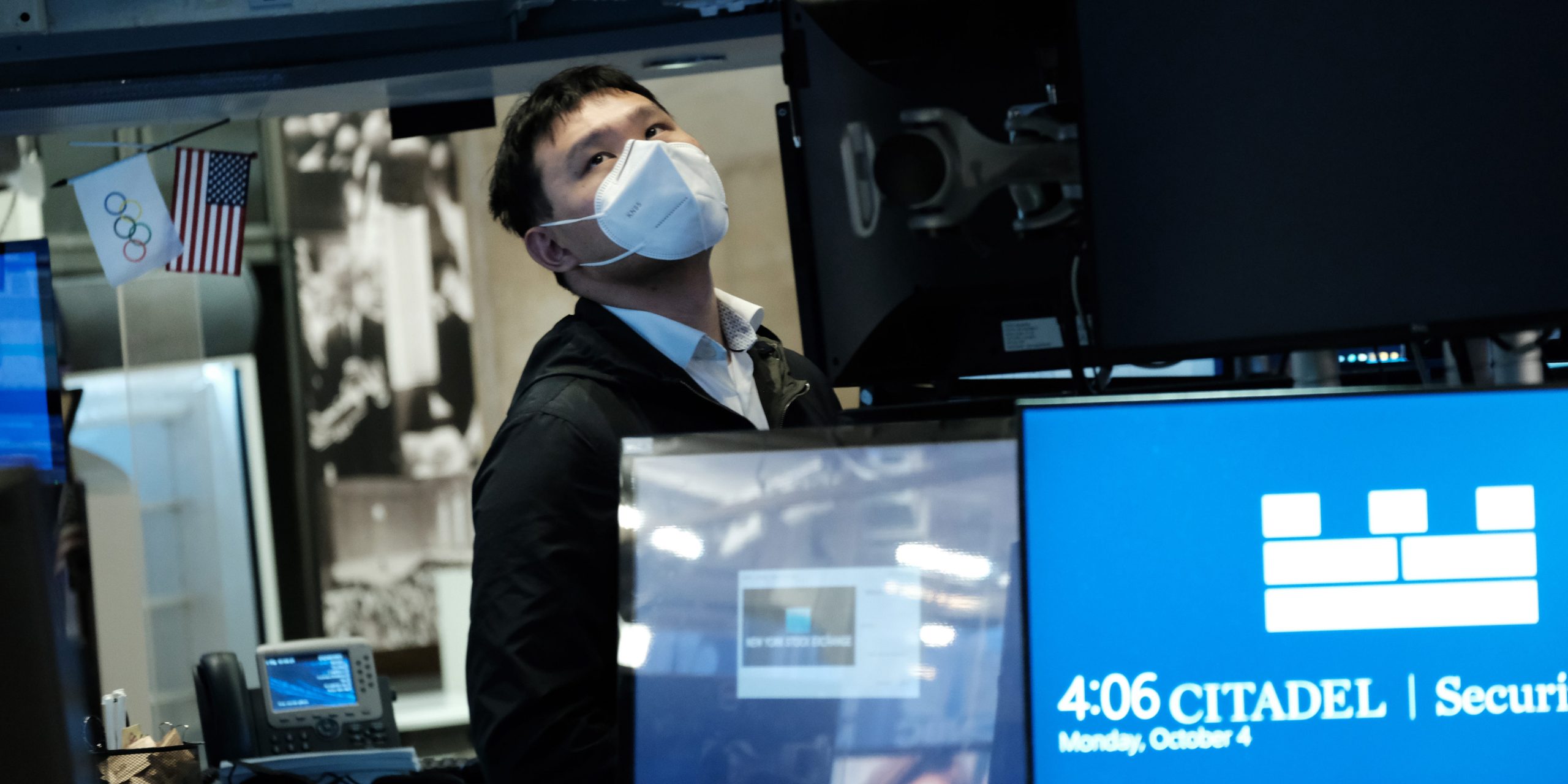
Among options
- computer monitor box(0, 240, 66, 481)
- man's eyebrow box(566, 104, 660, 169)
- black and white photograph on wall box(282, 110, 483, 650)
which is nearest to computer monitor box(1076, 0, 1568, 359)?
man's eyebrow box(566, 104, 660, 169)

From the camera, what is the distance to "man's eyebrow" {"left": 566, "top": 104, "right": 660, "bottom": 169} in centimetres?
204

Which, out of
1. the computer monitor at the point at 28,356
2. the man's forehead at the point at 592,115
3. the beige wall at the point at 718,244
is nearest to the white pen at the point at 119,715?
the computer monitor at the point at 28,356

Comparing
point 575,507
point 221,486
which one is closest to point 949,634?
point 575,507

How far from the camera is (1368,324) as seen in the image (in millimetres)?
1271

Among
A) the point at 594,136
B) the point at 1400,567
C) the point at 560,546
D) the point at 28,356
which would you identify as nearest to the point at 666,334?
the point at 594,136

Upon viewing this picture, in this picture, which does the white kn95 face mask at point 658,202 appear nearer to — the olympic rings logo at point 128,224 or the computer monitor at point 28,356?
the computer monitor at point 28,356

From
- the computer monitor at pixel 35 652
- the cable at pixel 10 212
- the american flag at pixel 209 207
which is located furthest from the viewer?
the cable at pixel 10 212

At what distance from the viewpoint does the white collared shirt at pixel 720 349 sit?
1.98 m

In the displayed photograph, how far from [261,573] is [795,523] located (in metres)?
7.05

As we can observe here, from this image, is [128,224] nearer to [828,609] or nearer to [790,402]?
[790,402]

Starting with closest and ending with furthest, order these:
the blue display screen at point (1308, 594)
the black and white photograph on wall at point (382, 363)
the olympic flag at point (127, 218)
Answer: the blue display screen at point (1308, 594) → the olympic flag at point (127, 218) → the black and white photograph on wall at point (382, 363)

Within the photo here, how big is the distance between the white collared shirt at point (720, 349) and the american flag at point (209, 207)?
3.21 metres

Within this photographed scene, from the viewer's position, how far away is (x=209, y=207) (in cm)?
482

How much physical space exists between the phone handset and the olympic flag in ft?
5.17
